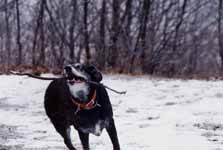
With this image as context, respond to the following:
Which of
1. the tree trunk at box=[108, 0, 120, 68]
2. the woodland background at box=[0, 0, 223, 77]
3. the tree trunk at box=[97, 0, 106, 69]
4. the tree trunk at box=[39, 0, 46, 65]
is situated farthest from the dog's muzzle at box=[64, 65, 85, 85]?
the tree trunk at box=[39, 0, 46, 65]

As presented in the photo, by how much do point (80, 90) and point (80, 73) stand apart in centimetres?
27

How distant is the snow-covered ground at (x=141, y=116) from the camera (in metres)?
6.93

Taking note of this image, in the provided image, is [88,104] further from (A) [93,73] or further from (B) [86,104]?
(A) [93,73]

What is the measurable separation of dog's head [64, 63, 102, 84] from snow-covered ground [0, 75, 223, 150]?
1.84 m

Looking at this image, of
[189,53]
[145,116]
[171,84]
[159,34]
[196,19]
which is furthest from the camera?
[189,53]

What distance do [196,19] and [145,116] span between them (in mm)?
15028

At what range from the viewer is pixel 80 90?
485cm

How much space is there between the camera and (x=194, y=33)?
2434 cm

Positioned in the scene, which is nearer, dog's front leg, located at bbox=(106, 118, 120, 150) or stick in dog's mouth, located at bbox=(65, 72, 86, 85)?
stick in dog's mouth, located at bbox=(65, 72, 86, 85)

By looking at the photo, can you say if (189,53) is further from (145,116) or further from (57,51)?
(145,116)

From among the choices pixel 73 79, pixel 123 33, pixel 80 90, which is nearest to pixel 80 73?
pixel 73 79

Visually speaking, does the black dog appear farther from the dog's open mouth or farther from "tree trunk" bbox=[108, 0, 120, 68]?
"tree trunk" bbox=[108, 0, 120, 68]

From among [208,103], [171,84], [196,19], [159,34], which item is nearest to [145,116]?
[208,103]

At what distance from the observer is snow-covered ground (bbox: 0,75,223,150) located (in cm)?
693
